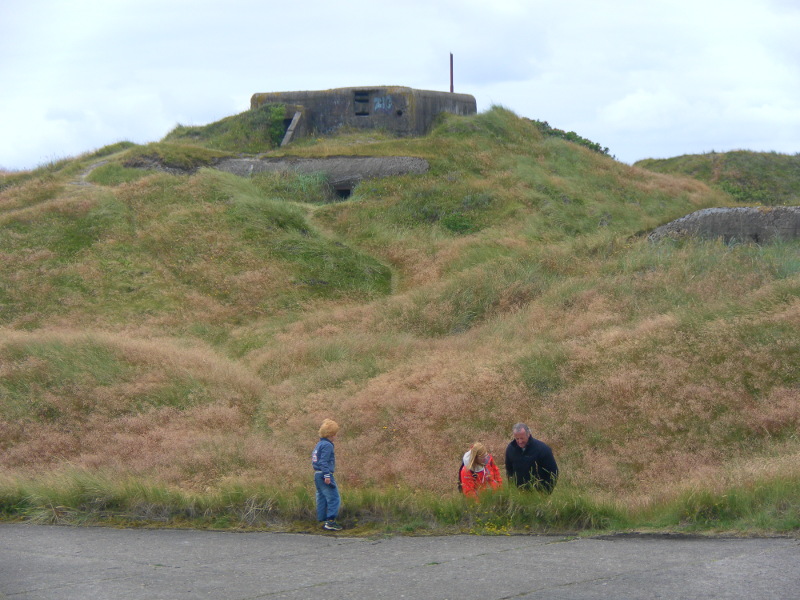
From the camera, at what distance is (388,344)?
653 inches

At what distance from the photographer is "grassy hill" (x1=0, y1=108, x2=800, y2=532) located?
9.83m

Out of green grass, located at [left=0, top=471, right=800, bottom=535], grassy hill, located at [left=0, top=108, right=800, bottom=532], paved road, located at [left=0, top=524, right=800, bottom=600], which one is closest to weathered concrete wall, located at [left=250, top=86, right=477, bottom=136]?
grassy hill, located at [left=0, top=108, right=800, bottom=532]

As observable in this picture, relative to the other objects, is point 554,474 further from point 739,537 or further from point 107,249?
point 107,249

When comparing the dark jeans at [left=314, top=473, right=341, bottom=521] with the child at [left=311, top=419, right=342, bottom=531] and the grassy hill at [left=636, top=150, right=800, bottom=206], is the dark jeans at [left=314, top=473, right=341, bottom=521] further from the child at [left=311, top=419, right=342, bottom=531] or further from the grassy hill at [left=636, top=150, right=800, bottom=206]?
the grassy hill at [left=636, top=150, right=800, bottom=206]

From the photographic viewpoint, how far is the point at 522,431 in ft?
29.0

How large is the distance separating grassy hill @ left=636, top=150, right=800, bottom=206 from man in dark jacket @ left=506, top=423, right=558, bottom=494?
1061 inches

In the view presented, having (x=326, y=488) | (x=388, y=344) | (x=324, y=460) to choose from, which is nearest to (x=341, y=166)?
(x=388, y=344)

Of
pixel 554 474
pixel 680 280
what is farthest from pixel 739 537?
pixel 680 280

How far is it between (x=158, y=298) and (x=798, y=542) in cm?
1638

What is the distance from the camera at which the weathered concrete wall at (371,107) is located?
30547 millimetres

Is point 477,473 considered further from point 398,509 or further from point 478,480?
point 398,509

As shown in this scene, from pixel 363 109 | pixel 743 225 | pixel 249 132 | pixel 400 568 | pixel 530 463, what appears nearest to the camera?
pixel 400 568

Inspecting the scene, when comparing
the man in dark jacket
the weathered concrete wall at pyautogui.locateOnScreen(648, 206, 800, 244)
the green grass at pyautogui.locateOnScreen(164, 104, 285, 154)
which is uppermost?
the green grass at pyautogui.locateOnScreen(164, 104, 285, 154)

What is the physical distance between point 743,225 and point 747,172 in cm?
1809
